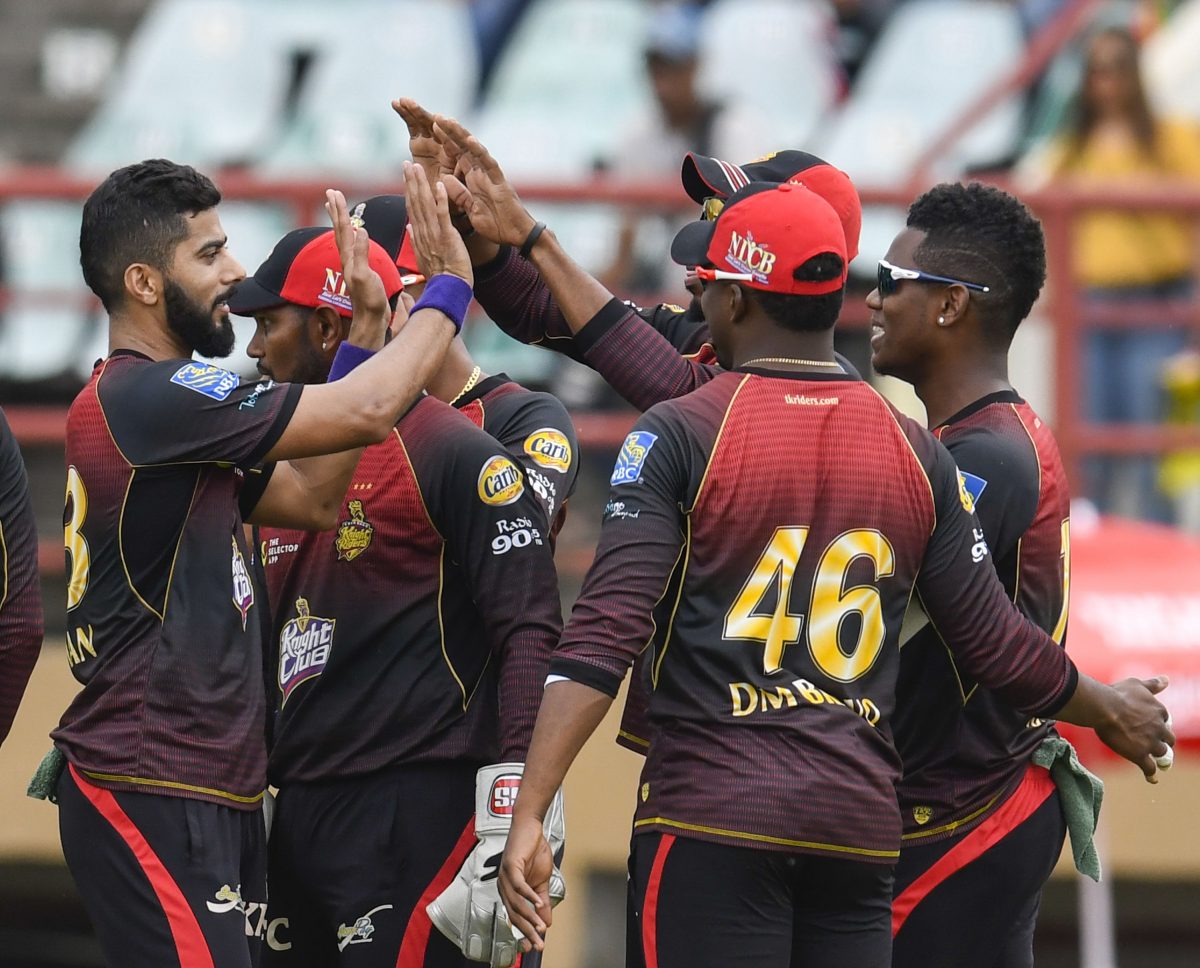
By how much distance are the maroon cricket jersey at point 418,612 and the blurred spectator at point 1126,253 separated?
4025 mm

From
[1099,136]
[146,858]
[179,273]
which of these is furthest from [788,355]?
[1099,136]

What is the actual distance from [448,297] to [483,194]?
314mm

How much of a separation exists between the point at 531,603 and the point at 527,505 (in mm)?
226

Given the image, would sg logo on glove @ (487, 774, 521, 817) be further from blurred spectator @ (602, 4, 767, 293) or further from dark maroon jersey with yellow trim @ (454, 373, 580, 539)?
blurred spectator @ (602, 4, 767, 293)

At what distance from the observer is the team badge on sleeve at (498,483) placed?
4.22 meters

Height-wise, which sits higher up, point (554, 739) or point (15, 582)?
point (15, 582)

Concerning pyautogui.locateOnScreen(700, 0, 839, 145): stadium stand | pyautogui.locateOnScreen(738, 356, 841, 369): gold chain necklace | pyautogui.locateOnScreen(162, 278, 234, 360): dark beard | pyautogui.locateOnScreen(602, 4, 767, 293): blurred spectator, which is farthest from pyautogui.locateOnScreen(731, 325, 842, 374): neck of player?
pyautogui.locateOnScreen(700, 0, 839, 145): stadium stand

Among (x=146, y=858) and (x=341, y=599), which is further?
(x=341, y=599)

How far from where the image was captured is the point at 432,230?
165 inches

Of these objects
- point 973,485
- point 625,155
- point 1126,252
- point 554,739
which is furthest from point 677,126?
point 554,739

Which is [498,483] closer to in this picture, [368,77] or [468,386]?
[468,386]

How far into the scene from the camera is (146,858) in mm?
3916

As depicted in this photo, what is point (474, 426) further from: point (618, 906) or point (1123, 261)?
point (1123, 261)

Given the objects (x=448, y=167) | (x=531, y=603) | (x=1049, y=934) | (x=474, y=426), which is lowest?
(x=1049, y=934)
